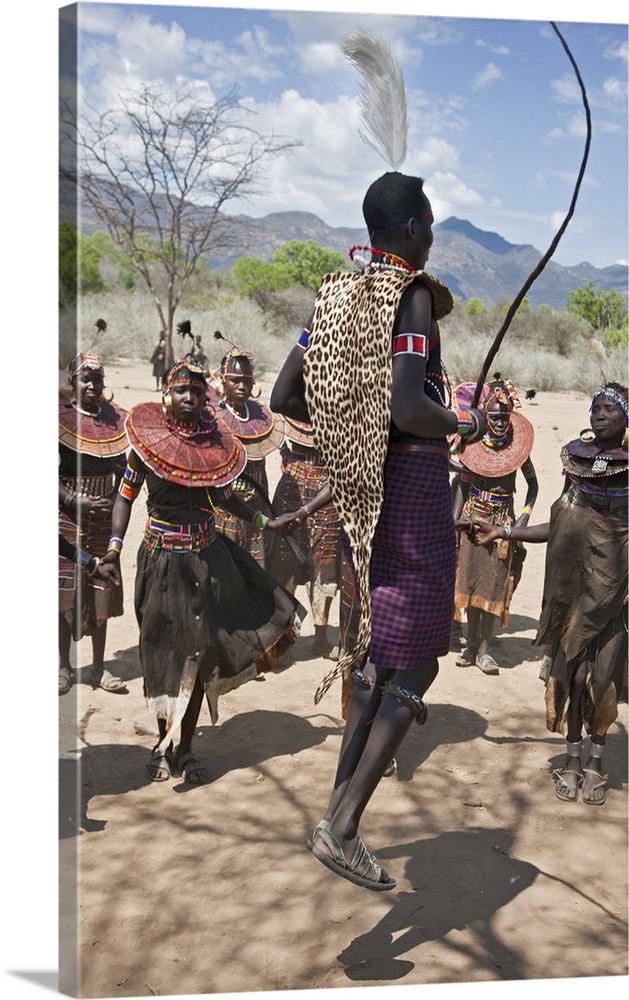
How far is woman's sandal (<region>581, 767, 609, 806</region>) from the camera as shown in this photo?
15.6 ft

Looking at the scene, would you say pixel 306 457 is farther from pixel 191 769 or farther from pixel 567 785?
pixel 567 785

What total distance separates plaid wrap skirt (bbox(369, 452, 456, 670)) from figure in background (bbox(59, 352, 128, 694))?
256 cm

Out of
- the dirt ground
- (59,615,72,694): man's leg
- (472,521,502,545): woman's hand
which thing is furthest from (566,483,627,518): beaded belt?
(59,615,72,694): man's leg

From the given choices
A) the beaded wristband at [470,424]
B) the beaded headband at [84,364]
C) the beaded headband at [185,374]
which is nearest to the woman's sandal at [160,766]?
the beaded headband at [185,374]

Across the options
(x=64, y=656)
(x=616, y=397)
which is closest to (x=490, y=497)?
(x=616, y=397)

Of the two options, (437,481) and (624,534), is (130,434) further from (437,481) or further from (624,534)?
(624,534)

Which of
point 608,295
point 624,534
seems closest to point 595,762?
point 624,534

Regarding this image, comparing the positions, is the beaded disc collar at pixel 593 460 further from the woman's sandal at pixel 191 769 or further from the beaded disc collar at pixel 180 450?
the woman's sandal at pixel 191 769

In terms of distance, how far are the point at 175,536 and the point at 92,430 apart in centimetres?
147

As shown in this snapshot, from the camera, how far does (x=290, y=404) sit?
130 inches

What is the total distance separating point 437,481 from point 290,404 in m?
0.55

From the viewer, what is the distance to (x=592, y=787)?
4766mm

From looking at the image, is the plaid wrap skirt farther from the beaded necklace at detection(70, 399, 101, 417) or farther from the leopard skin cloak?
the beaded necklace at detection(70, 399, 101, 417)

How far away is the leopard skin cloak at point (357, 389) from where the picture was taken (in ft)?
9.78
